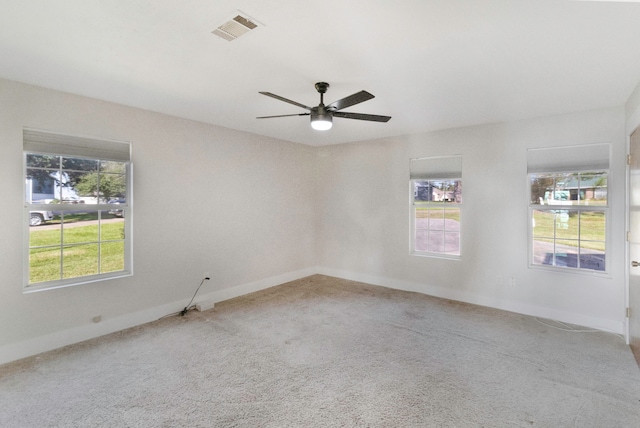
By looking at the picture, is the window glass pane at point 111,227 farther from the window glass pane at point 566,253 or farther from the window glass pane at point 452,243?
the window glass pane at point 566,253

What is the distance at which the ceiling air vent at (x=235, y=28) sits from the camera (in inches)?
72.2

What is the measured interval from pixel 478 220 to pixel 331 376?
2.96 meters

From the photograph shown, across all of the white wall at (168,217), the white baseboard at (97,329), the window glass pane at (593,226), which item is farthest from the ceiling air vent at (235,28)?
the window glass pane at (593,226)

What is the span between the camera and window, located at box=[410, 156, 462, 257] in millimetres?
4461

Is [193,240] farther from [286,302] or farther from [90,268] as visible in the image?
[286,302]

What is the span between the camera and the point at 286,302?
169 inches

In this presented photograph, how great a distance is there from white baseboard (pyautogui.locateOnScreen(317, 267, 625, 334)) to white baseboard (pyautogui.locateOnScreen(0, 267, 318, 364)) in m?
1.99

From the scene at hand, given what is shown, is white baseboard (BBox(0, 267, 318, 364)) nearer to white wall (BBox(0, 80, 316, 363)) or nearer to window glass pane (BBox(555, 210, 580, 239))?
white wall (BBox(0, 80, 316, 363))

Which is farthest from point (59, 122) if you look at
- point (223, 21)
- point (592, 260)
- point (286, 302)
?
point (592, 260)

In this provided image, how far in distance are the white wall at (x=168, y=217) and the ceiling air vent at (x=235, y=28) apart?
208 cm

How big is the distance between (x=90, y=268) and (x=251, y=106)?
8.03 feet

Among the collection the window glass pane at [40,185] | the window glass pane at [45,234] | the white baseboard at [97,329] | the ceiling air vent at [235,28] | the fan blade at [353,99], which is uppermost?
the ceiling air vent at [235,28]

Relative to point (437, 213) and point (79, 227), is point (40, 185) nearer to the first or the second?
point (79, 227)

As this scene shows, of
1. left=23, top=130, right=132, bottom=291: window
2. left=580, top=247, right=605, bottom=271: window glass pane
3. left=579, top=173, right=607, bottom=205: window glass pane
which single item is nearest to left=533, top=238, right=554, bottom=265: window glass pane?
left=580, top=247, right=605, bottom=271: window glass pane
